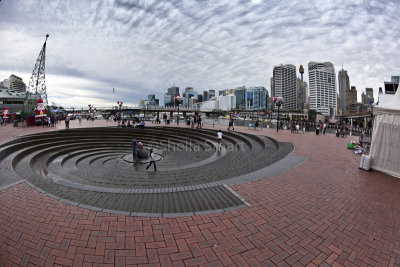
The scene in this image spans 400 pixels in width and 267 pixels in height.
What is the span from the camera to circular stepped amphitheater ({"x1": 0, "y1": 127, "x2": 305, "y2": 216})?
15.9ft

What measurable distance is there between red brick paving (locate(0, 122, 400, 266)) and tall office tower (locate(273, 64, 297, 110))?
19420 centimetres

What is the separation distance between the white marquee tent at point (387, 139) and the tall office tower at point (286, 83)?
188769 mm

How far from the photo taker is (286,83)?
178m

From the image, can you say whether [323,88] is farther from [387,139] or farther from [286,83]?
[387,139]

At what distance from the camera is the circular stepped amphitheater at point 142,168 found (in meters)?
4.86

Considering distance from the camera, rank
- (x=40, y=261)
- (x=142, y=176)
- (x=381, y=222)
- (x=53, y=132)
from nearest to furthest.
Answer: (x=40, y=261)
(x=381, y=222)
(x=142, y=176)
(x=53, y=132)

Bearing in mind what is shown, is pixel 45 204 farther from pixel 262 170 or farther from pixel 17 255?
A: pixel 262 170

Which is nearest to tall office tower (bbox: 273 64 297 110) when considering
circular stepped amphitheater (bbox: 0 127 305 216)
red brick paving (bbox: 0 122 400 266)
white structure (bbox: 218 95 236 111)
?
white structure (bbox: 218 95 236 111)

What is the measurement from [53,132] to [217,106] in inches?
7246

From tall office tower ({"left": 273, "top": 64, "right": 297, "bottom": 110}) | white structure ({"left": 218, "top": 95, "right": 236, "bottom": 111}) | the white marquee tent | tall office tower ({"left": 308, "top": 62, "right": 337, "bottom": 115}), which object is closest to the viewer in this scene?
the white marquee tent

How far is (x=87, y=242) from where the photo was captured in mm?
3193

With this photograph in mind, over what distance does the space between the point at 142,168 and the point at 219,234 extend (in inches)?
345

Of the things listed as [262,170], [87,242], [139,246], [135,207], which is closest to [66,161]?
[135,207]

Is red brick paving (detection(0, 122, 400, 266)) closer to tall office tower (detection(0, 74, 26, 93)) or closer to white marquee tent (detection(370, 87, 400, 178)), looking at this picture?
white marquee tent (detection(370, 87, 400, 178))
